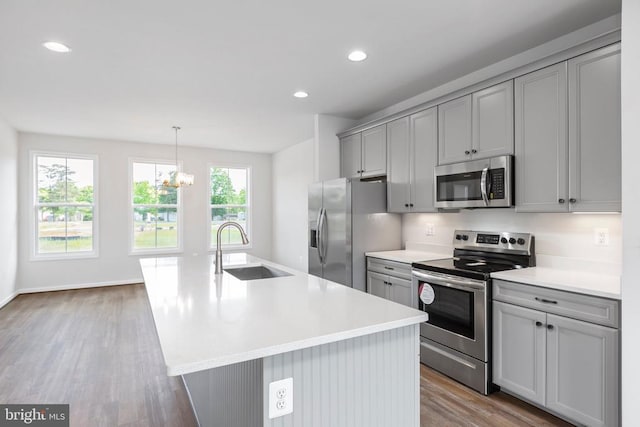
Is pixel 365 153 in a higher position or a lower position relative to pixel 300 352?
higher

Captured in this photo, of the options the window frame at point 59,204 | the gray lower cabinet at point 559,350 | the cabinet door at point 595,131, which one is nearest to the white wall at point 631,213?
the gray lower cabinet at point 559,350

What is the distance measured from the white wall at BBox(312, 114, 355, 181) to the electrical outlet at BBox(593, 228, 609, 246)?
2.83 meters

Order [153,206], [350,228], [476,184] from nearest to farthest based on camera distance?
1. [476,184]
2. [350,228]
3. [153,206]

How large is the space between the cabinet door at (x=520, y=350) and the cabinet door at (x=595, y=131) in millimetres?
789

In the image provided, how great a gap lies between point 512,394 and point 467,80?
267cm

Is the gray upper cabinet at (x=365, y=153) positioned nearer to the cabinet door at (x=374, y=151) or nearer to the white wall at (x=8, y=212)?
the cabinet door at (x=374, y=151)

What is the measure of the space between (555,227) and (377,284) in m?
1.67

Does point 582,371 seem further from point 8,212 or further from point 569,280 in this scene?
point 8,212

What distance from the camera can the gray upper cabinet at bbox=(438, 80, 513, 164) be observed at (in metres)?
2.64

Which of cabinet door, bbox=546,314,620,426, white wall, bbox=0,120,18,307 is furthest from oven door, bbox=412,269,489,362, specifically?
white wall, bbox=0,120,18,307

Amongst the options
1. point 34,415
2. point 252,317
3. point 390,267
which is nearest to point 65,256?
point 34,415

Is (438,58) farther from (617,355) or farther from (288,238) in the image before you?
(288,238)

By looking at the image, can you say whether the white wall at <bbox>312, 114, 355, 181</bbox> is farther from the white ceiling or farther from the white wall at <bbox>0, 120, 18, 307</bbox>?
the white wall at <bbox>0, 120, 18, 307</bbox>

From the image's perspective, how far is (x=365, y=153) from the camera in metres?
4.13
